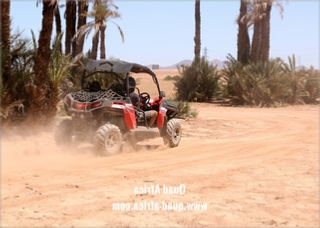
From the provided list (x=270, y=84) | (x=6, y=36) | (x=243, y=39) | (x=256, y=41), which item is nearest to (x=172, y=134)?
(x=6, y=36)

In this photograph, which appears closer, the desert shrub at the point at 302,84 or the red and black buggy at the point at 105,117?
the red and black buggy at the point at 105,117

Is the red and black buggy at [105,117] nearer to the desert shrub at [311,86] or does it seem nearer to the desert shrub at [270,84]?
the desert shrub at [270,84]

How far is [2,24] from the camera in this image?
513 inches

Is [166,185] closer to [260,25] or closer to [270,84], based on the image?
[270,84]

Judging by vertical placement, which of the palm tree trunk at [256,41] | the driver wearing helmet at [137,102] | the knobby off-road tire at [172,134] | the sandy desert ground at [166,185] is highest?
the palm tree trunk at [256,41]

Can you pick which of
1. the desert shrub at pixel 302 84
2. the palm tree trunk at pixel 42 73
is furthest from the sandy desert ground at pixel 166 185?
the desert shrub at pixel 302 84

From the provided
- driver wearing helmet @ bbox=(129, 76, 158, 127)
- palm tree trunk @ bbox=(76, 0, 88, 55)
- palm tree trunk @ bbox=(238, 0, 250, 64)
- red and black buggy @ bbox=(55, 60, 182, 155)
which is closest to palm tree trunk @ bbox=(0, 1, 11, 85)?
red and black buggy @ bbox=(55, 60, 182, 155)

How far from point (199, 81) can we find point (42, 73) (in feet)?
53.3

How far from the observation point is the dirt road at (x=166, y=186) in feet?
20.1

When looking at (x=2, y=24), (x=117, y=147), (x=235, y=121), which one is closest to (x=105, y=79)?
(x=235, y=121)

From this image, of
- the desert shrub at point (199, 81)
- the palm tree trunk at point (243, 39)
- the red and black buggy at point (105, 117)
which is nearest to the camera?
the red and black buggy at point (105, 117)

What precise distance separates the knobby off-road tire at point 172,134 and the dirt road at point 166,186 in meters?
0.27

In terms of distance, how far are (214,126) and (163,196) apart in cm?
927

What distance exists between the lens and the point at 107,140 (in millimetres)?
9883
